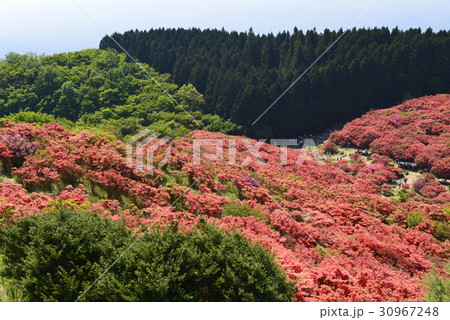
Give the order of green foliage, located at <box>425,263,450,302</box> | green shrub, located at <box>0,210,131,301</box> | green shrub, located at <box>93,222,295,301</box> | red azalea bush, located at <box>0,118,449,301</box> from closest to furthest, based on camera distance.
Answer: green shrub, located at <box>93,222,295,301</box>, green shrub, located at <box>0,210,131,301</box>, green foliage, located at <box>425,263,450,302</box>, red azalea bush, located at <box>0,118,449,301</box>

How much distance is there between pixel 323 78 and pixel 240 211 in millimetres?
36844

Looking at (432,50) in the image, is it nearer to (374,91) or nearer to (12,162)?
(374,91)

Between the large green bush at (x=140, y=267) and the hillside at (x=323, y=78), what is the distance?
32.6 metres

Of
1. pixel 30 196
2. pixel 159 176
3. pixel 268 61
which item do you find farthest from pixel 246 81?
pixel 30 196

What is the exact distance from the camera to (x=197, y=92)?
42000mm

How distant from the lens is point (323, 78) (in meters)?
42.2

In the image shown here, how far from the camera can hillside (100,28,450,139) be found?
40094 mm

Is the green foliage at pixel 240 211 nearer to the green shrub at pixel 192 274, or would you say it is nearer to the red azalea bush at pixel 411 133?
the green shrub at pixel 192 274

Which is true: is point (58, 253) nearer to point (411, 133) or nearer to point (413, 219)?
point (413, 219)

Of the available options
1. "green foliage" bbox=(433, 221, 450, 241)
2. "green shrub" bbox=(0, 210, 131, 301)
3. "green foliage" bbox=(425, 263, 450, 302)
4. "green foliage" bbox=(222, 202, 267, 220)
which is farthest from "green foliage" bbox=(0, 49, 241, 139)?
"green foliage" bbox=(425, 263, 450, 302)

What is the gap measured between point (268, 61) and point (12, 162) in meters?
47.7

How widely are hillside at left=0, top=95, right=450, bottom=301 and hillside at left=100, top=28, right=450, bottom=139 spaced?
81.4 ft

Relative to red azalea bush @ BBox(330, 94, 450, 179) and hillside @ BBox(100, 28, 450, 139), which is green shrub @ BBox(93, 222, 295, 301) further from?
hillside @ BBox(100, 28, 450, 139)

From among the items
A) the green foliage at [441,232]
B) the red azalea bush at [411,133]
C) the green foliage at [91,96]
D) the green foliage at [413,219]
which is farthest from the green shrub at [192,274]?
the green foliage at [91,96]
